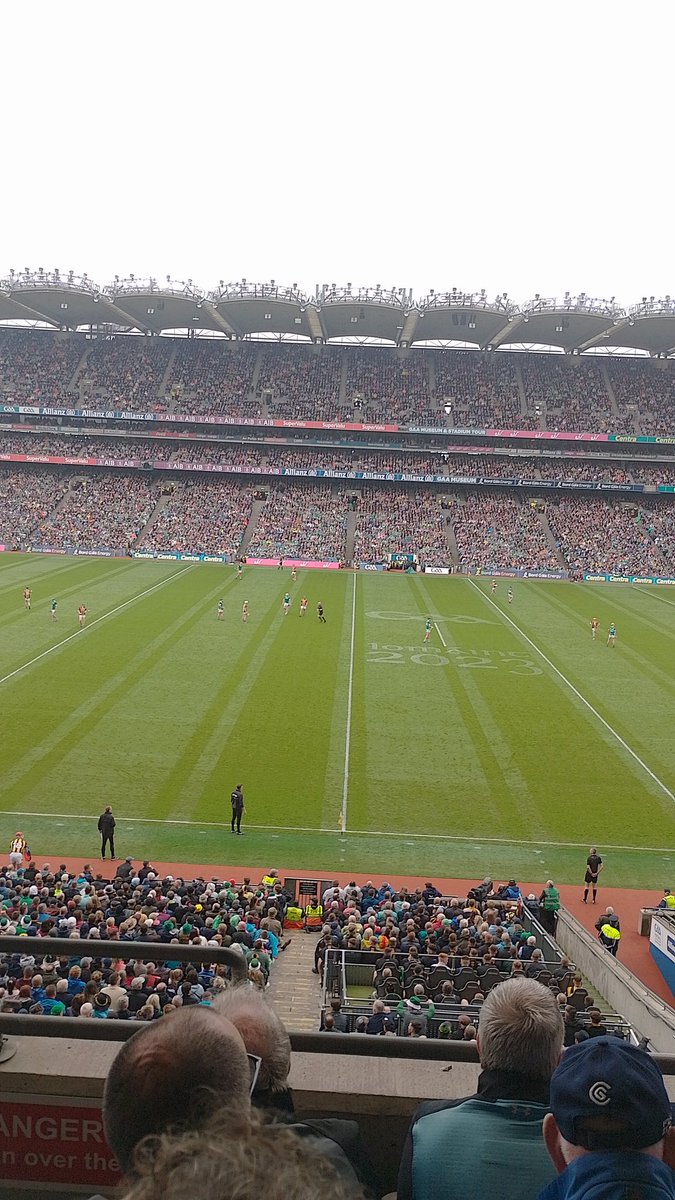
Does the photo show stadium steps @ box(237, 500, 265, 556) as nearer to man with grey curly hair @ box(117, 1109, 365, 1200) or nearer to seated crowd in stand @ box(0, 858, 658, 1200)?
seated crowd in stand @ box(0, 858, 658, 1200)

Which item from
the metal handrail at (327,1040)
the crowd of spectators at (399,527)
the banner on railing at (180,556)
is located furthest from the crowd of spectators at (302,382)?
the metal handrail at (327,1040)

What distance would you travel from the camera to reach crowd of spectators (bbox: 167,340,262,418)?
7994 centimetres

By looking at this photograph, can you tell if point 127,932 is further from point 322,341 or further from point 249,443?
point 322,341

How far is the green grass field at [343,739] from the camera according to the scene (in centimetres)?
1838

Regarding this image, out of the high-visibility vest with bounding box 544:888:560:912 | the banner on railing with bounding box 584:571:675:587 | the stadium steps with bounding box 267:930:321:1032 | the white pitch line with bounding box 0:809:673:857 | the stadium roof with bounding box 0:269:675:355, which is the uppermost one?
the stadium roof with bounding box 0:269:675:355

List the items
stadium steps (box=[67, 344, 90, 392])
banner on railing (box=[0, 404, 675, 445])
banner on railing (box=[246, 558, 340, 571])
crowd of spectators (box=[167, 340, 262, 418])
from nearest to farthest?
banner on railing (box=[246, 558, 340, 571])
banner on railing (box=[0, 404, 675, 445])
crowd of spectators (box=[167, 340, 262, 418])
stadium steps (box=[67, 344, 90, 392])

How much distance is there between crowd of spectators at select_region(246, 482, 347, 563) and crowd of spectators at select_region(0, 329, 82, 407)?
2445 centimetres

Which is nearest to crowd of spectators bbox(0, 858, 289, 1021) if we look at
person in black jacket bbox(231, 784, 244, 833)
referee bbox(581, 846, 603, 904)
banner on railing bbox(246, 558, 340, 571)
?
person in black jacket bbox(231, 784, 244, 833)

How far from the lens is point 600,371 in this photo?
83062 millimetres

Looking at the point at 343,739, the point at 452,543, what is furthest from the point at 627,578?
the point at 343,739

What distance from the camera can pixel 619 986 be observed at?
11875mm

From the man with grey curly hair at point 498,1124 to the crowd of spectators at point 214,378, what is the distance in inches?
3112

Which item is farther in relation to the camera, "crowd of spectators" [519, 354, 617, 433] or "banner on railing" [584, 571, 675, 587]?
"crowd of spectators" [519, 354, 617, 433]

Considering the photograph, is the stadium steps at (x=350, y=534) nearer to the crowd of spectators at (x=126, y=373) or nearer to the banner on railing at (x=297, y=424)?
the banner on railing at (x=297, y=424)
